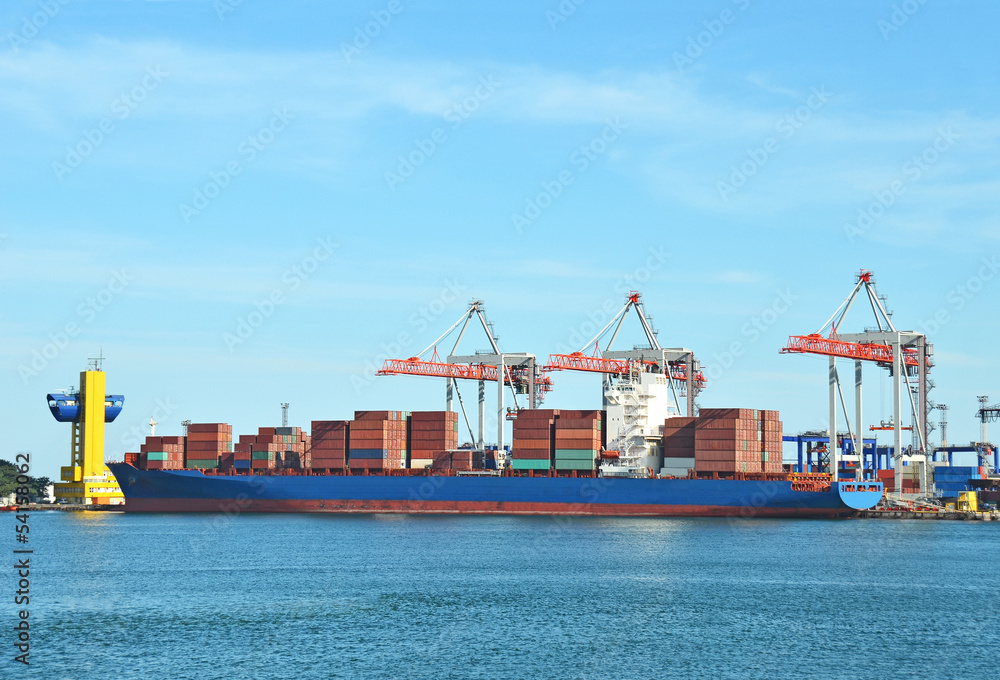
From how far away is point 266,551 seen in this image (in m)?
56.5

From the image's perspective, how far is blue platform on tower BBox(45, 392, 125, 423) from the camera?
318ft

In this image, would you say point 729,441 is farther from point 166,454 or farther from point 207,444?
point 166,454

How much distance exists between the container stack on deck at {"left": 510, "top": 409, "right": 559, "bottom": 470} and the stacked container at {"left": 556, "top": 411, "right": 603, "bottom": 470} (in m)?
0.61

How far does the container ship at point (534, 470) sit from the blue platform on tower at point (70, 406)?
10.8 m

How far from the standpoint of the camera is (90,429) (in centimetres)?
9725

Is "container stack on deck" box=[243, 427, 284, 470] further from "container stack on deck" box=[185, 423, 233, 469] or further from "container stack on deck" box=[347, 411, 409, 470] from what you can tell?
"container stack on deck" box=[347, 411, 409, 470]

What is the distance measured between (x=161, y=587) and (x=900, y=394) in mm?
53264

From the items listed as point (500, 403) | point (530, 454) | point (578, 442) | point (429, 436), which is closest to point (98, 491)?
point (429, 436)

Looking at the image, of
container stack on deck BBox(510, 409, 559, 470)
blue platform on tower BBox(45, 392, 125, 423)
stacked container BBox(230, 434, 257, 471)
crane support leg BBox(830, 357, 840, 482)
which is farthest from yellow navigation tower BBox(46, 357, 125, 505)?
crane support leg BBox(830, 357, 840, 482)

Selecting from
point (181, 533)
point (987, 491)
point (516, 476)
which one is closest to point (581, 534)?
point (516, 476)

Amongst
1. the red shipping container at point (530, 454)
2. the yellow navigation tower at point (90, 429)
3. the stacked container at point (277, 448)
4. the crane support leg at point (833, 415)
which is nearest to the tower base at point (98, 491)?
the yellow navigation tower at point (90, 429)

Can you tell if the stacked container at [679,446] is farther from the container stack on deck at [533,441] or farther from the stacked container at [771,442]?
the container stack on deck at [533,441]

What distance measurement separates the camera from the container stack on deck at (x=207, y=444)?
8844cm

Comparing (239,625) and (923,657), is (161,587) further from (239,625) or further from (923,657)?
(923,657)
